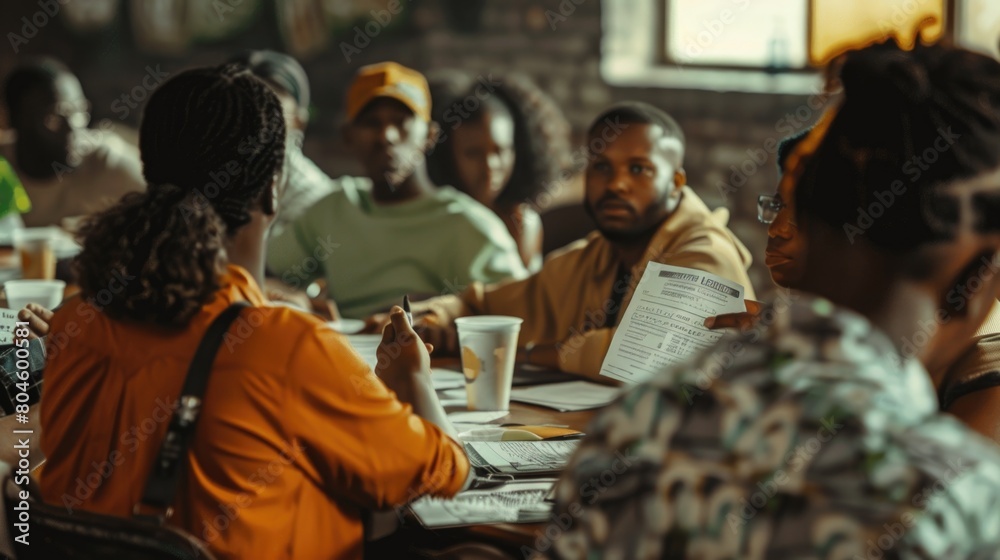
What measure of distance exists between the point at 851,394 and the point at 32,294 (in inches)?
77.2

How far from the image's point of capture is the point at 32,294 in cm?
234

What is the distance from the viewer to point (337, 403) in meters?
1.36

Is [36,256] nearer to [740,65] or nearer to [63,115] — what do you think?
[63,115]

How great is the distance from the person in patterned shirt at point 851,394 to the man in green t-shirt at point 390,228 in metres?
2.12

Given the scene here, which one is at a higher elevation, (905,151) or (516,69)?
(905,151)

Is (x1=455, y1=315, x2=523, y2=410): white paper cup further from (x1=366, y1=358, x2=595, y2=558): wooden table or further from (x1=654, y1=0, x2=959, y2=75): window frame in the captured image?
(x1=654, y1=0, x2=959, y2=75): window frame

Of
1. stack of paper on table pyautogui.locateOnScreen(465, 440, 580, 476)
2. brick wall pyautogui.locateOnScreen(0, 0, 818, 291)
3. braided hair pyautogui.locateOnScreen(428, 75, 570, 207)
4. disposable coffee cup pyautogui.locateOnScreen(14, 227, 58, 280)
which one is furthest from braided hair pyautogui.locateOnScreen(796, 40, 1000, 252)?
brick wall pyautogui.locateOnScreen(0, 0, 818, 291)

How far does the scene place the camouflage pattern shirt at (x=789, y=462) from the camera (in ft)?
2.53

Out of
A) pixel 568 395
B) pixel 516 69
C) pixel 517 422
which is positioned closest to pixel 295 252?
pixel 568 395

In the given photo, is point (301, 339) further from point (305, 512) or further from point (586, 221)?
point (586, 221)

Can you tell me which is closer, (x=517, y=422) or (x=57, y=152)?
(x=517, y=422)

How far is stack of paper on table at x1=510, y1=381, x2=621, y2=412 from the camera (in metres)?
2.00

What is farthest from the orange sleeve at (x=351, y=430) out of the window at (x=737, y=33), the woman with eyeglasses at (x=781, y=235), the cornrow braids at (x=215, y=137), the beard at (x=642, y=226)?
the window at (x=737, y=33)

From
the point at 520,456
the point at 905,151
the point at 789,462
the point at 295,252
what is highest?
the point at 905,151
